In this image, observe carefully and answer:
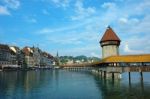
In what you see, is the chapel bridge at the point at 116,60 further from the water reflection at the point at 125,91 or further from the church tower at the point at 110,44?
the water reflection at the point at 125,91

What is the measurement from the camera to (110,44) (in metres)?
57.2

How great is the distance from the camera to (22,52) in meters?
119

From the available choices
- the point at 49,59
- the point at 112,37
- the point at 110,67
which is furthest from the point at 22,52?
the point at 110,67

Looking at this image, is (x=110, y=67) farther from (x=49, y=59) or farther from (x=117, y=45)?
(x=49, y=59)

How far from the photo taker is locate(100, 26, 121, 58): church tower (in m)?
56.6

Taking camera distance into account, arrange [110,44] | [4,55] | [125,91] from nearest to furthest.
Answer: [125,91], [110,44], [4,55]

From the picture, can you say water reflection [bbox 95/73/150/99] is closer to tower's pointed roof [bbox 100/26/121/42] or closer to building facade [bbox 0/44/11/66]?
tower's pointed roof [bbox 100/26/121/42]

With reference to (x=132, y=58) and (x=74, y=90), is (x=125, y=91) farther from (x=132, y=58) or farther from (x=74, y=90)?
(x=132, y=58)

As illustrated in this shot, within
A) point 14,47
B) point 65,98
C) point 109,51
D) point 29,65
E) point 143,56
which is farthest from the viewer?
point 29,65

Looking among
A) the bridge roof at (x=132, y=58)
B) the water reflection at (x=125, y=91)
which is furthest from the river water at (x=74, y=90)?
the bridge roof at (x=132, y=58)

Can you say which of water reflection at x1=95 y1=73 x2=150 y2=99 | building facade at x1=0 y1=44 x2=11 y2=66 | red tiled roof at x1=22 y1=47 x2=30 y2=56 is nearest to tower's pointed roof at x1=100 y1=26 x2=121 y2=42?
water reflection at x1=95 y1=73 x2=150 y2=99

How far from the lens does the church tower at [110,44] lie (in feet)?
186

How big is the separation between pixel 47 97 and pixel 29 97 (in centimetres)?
176

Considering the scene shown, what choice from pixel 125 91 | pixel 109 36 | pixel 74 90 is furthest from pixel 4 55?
pixel 125 91
